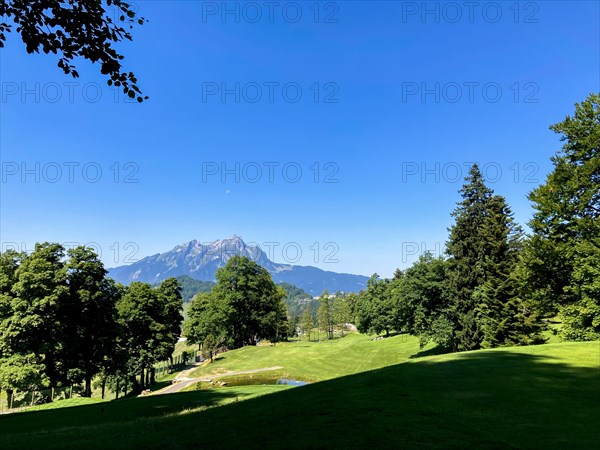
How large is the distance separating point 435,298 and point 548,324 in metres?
13.1

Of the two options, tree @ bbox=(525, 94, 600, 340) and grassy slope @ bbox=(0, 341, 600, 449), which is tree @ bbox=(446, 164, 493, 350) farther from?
grassy slope @ bbox=(0, 341, 600, 449)

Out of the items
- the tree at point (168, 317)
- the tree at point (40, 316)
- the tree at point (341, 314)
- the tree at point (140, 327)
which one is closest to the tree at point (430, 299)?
the tree at point (168, 317)

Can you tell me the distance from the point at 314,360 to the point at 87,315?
123 ft

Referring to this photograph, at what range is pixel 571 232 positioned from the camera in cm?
3011

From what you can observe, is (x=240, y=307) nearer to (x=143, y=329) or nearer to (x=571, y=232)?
(x=143, y=329)

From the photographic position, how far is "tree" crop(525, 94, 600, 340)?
27.8 meters

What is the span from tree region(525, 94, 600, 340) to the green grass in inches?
1115

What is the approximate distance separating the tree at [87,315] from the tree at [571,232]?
136 ft

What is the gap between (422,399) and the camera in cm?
1259

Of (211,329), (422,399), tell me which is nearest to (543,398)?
(422,399)

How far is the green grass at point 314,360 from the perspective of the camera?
53.9 m

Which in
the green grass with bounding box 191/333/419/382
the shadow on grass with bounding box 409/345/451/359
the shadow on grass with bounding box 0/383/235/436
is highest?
the shadow on grass with bounding box 0/383/235/436

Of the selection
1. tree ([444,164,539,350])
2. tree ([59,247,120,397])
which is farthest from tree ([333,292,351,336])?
tree ([59,247,120,397])

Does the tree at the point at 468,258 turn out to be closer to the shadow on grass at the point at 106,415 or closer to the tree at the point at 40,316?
the shadow on grass at the point at 106,415
